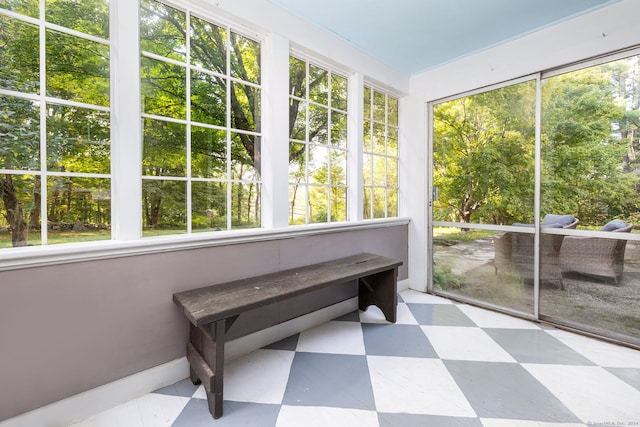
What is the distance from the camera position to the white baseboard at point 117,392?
1330 millimetres

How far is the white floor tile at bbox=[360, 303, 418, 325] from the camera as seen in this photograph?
8.48 feet

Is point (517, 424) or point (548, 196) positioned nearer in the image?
point (517, 424)

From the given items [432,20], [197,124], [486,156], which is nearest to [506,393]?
[486,156]

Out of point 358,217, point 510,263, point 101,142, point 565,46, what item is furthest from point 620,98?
point 101,142

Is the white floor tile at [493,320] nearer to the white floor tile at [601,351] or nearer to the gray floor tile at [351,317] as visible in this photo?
the white floor tile at [601,351]

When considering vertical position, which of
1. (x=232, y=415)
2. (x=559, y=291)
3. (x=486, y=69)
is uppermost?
(x=486, y=69)

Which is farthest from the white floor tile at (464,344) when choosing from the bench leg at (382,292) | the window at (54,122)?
the window at (54,122)

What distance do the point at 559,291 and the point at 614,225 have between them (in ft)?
2.33

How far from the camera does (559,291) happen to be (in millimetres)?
2471

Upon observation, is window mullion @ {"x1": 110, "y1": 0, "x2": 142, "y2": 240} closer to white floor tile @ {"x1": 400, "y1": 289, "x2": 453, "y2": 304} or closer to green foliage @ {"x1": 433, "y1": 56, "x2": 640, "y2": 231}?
white floor tile @ {"x1": 400, "y1": 289, "x2": 453, "y2": 304}

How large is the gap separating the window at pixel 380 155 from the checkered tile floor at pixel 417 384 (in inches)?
56.3

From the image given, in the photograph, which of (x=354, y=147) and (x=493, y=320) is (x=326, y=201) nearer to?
(x=354, y=147)

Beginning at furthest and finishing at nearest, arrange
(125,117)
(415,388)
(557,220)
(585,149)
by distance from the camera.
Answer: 1. (557,220)
2. (585,149)
3. (415,388)
4. (125,117)

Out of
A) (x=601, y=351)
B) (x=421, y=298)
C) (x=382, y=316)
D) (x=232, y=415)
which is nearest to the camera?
(x=232, y=415)
